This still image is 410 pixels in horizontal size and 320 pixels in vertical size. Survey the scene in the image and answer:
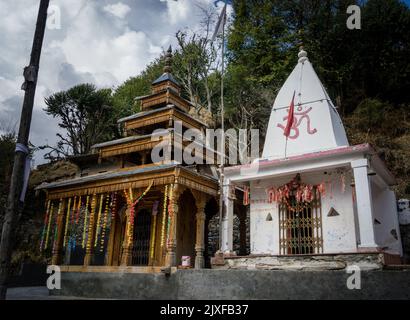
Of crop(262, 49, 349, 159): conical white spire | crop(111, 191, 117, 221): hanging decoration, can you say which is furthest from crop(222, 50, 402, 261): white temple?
crop(111, 191, 117, 221): hanging decoration

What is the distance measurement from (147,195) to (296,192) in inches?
246

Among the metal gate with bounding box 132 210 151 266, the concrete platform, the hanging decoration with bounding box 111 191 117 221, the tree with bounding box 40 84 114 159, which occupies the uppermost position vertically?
the tree with bounding box 40 84 114 159

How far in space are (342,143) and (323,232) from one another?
322cm

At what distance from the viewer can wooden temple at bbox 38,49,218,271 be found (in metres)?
12.1

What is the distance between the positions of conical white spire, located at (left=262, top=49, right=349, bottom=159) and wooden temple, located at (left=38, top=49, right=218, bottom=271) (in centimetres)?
290

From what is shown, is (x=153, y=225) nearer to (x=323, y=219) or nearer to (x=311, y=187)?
(x=311, y=187)

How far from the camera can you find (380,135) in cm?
2083

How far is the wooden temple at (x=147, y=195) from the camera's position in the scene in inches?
478

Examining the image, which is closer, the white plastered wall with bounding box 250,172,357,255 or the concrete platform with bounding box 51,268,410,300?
the concrete platform with bounding box 51,268,410,300

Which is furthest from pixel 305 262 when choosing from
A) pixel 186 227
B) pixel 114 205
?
pixel 114 205

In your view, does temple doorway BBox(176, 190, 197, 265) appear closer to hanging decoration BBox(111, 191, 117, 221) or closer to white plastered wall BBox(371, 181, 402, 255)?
hanging decoration BBox(111, 191, 117, 221)

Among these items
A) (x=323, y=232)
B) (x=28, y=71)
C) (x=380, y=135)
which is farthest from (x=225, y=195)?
(x=380, y=135)

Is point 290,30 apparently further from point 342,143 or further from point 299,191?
point 299,191

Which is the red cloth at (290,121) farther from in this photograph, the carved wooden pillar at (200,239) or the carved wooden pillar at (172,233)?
the carved wooden pillar at (172,233)
